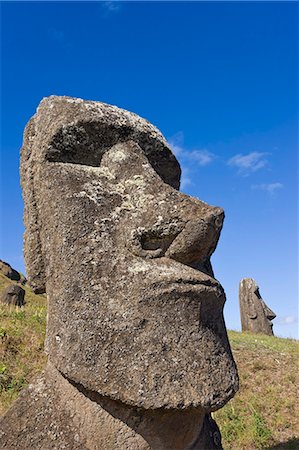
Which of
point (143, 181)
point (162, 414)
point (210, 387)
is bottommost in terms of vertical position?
point (162, 414)

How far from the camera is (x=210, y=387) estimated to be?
9.39ft

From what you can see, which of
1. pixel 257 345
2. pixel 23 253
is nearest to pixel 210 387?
pixel 23 253

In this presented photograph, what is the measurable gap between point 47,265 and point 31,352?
583 centimetres

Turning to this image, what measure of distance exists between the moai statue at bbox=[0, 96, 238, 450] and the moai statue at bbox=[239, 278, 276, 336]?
1642cm

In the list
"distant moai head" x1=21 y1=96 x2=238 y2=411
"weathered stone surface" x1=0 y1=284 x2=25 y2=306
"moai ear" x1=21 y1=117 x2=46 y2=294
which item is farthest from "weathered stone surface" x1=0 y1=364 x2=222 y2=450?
"weathered stone surface" x1=0 y1=284 x2=25 y2=306

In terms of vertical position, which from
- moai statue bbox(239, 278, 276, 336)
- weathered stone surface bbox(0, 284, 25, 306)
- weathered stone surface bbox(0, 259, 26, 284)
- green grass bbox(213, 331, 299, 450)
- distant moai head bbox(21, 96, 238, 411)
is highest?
weathered stone surface bbox(0, 259, 26, 284)

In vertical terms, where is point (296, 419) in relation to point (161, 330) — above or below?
below

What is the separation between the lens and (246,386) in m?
9.66

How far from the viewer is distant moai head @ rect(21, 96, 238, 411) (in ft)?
9.23

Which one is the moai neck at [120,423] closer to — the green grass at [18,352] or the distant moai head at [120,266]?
the distant moai head at [120,266]

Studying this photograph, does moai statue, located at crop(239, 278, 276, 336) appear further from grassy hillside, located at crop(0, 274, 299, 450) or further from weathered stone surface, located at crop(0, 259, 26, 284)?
weathered stone surface, located at crop(0, 259, 26, 284)

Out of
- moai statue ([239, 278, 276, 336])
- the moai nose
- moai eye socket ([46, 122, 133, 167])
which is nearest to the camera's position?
the moai nose

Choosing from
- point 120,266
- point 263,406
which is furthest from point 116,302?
point 263,406

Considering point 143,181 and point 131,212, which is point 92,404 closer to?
point 131,212
